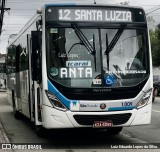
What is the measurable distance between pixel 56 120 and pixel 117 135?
9.77 feet

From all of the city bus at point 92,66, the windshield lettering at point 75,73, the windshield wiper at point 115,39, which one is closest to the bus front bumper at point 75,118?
the city bus at point 92,66

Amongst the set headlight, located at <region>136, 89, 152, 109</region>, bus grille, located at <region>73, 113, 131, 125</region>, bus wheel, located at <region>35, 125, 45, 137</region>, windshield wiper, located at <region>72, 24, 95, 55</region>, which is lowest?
bus wheel, located at <region>35, 125, 45, 137</region>

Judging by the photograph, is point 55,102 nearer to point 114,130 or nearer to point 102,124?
point 102,124

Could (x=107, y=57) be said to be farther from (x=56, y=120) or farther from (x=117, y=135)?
(x=117, y=135)

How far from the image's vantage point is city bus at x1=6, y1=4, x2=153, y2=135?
8.73m

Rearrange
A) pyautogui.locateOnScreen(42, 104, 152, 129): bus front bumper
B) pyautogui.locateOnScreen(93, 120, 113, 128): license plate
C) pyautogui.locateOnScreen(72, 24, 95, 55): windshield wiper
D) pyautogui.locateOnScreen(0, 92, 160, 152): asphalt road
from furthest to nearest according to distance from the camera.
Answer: pyautogui.locateOnScreen(0, 92, 160, 152): asphalt road, pyautogui.locateOnScreen(72, 24, 95, 55): windshield wiper, pyautogui.locateOnScreen(93, 120, 113, 128): license plate, pyautogui.locateOnScreen(42, 104, 152, 129): bus front bumper

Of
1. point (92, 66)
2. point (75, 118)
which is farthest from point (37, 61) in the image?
point (75, 118)

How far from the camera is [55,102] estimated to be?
8719 millimetres

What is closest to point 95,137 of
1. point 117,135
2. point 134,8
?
point 117,135

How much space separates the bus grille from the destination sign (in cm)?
214

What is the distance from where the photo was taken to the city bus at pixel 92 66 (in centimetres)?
873

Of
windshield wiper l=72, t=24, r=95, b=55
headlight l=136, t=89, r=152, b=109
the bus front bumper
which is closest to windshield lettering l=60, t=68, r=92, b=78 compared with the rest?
windshield wiper l=72, t=24, r=95, b=55

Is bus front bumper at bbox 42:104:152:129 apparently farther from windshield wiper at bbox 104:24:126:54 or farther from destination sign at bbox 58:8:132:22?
A: destination sign at bbox 58:8:132:22

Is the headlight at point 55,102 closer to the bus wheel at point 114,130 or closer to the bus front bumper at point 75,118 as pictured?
the bus front bumper at point 75,118
